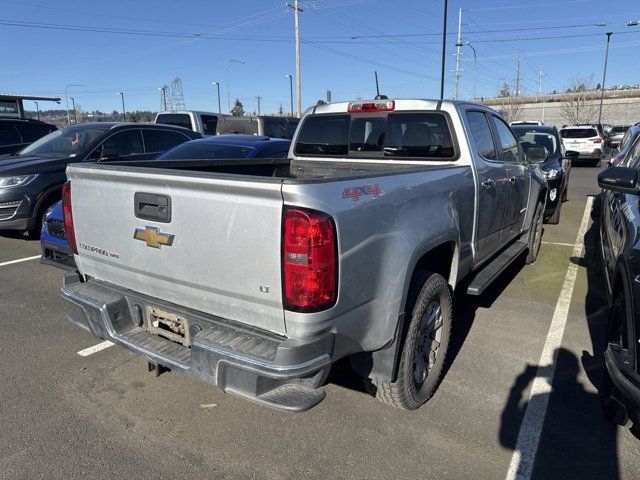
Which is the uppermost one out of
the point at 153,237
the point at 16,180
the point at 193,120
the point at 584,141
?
the point at 193,120

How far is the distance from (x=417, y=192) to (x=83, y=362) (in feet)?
9.50

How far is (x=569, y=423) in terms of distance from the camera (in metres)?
2.96

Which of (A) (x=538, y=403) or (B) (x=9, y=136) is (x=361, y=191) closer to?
(A) (x=538, y=403)

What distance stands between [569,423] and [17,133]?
11.7 m

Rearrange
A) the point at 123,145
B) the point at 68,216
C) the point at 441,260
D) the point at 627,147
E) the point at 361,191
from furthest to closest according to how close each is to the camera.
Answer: the point at 123,145, the point at 627,147, the point at 441,260, the point at 68,216, the point at 361,191

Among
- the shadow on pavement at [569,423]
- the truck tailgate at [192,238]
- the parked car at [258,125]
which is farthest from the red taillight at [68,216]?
the parked car at [258,125]

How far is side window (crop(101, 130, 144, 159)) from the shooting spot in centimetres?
785

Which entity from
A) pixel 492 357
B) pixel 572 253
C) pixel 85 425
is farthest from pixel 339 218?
pixel 572 253

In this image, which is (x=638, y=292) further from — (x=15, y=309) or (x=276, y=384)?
(x=15, y=309)

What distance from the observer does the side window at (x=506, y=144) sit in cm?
484

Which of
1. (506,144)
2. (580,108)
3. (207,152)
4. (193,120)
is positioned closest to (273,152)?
(207,152)

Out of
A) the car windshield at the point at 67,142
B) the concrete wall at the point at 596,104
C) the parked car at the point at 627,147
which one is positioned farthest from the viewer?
the concrete wall at the point at 596,104

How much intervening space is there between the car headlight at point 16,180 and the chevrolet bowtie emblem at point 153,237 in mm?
5520

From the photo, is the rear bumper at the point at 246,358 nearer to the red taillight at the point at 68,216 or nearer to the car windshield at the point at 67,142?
the red taillight at the point at 68,216
